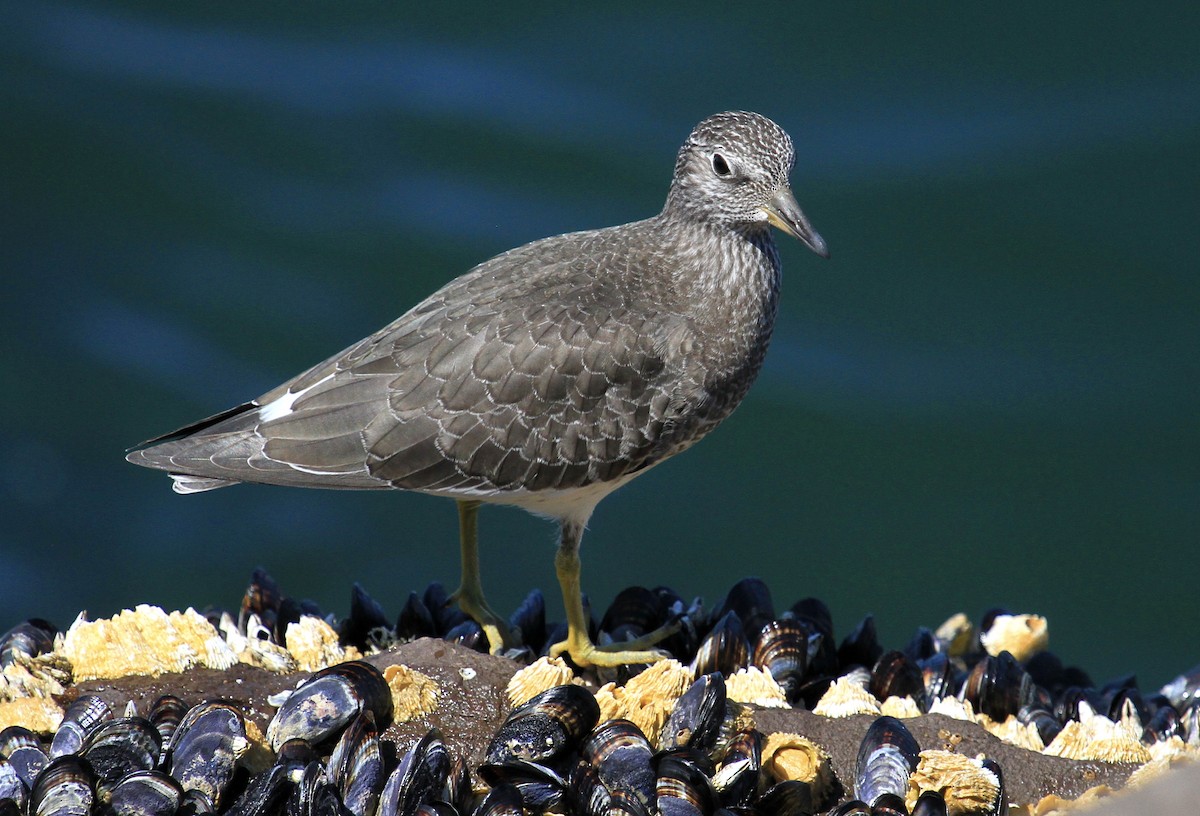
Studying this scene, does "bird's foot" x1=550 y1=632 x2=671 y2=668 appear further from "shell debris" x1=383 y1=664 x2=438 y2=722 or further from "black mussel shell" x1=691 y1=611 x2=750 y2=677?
"shell debris" x1=383 y1=664 x2=438 y2=722

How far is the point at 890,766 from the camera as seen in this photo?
362cm

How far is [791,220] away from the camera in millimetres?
4750

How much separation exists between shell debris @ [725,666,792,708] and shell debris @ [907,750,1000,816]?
637 millimetres

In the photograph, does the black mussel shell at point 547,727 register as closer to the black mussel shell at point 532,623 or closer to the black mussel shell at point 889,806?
the black mussel shell at point 889,806

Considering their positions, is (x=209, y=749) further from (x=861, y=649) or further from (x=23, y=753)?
(x=861, y=649)

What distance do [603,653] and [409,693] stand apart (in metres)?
1.24

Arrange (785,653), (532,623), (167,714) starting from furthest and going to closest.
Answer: (532,623) → (785,653) → (167,714)

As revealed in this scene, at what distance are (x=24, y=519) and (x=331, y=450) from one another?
3.10 metres

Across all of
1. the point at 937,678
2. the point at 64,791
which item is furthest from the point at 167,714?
the point at 937,678

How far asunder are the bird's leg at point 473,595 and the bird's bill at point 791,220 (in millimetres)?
1703

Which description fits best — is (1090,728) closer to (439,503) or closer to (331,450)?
(331,450)

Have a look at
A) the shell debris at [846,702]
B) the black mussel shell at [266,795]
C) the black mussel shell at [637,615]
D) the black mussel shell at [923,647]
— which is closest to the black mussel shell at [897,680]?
the shell debris at [846,702]

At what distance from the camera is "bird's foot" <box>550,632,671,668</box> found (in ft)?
16.0

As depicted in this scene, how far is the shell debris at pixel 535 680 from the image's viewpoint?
12.8ft
